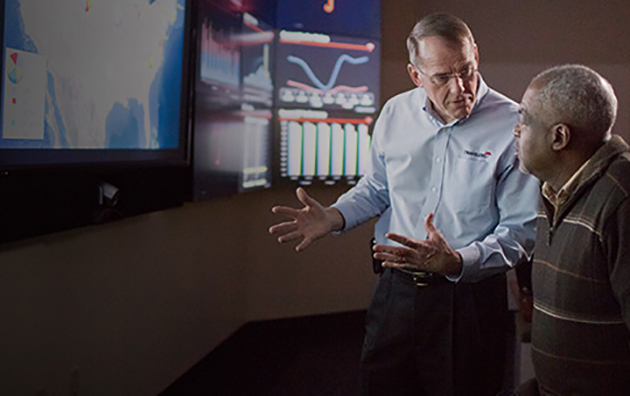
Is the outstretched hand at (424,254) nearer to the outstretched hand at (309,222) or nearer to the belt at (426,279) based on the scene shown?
the belt at (426,279)

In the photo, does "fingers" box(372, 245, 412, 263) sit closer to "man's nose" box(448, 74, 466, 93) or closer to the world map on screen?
"man's nose" box(448, 74, 466, 93)

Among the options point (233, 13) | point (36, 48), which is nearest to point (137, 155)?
point (36, 48)

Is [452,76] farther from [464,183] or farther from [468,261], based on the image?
[468,261]

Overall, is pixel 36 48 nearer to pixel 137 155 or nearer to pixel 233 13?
pixel 137 155

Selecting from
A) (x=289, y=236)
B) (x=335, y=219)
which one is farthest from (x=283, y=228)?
(x=335, y=219)

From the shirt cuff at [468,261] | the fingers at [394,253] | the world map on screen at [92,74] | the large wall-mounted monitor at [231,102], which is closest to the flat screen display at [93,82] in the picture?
the world map on screen at [92,74]

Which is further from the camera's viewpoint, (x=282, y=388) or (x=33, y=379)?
(x=282, y=388)

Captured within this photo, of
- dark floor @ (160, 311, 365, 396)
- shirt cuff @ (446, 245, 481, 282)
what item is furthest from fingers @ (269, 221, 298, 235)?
dark floor @ (160, 311, 365, 396)

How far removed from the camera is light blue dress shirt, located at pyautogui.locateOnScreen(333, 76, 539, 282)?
192 cm

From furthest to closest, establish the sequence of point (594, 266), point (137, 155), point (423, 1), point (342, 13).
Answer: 1. point (423, 1)
2. point (342, 13)
3. point (137, 155)
4. point (594, 266)

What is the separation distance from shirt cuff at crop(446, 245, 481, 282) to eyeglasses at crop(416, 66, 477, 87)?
0.52 m

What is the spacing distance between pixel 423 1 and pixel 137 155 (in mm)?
3008

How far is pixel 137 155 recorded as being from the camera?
2641mm

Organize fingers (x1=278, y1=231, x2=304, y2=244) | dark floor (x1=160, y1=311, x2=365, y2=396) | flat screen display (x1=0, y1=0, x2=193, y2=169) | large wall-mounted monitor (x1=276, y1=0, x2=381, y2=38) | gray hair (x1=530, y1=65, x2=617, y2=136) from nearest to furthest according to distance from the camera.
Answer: gray hair (x1=530, y1=65, x2=617, y2=136), flat screen display (x1=0, y1=0, x2=193, y2=169), fingers (x1=278, y1=231, x2=304, y2=244), dark floor (x1=160, y1=311, x2=365, y2=396), large wall-mounted monitor (x1=276, y1=0, x2=381, y2=38)
